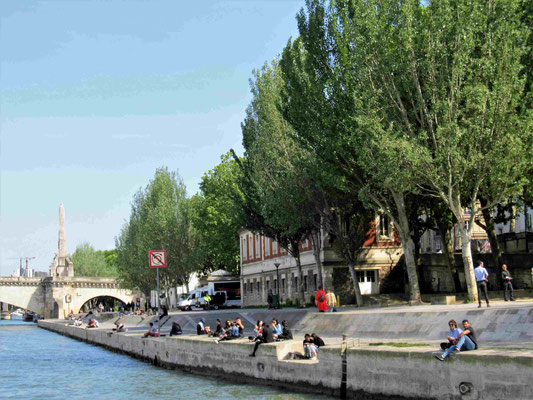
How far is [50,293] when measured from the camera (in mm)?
118062

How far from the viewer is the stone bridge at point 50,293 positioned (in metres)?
116

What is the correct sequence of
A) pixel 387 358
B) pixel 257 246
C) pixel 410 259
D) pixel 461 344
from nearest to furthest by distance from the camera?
pixel 461 344, pixel 387 358, pixel 410 259, pixel 257 246

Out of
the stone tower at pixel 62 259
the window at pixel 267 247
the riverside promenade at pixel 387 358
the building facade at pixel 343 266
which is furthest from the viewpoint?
the stone tower at pixel 62 259

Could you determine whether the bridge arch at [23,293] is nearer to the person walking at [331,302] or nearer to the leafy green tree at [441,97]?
the person walking at [331,302]

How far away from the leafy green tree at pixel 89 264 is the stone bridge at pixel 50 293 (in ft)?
40.3

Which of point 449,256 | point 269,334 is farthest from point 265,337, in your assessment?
point 449,256

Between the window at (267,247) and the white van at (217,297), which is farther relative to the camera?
the white van at (217,297)

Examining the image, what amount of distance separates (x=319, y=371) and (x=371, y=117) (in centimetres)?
1252

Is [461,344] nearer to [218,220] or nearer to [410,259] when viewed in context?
[410,259]

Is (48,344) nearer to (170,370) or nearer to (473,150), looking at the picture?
(170,370)

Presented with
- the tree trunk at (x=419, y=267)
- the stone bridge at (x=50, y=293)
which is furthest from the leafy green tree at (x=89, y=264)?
the tree trunk at (x=419, y=267)

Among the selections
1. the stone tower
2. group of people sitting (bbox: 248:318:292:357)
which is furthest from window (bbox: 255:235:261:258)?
the stone tower

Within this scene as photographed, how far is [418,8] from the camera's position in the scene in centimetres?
3375

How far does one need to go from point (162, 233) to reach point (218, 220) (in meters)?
6.15
